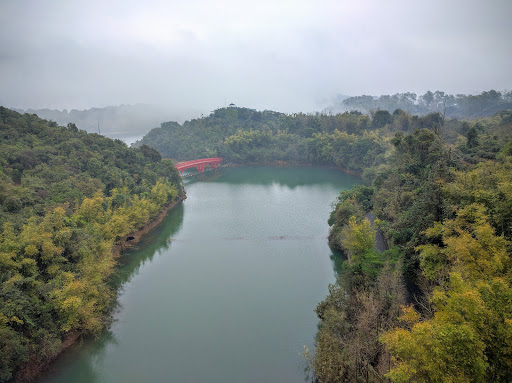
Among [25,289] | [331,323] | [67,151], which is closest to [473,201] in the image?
[331,323]

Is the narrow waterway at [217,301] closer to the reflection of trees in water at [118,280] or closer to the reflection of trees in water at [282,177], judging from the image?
the reflection of trees in water at [118,280]

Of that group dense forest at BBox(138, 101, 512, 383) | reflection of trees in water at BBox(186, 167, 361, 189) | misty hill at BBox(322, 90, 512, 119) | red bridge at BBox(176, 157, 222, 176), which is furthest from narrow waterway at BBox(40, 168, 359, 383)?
misty hill at BBox(322, 90, 512, 119)

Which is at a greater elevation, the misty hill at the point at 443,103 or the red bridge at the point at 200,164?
the misty hill at the point at 443,103

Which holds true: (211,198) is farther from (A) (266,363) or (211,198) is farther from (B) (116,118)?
(B) (116,118)

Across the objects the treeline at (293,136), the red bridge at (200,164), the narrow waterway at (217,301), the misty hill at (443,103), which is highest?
the misty hill at (443,103)

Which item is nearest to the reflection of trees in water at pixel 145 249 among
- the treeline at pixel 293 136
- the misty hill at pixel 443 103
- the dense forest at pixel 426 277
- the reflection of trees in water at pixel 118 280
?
the reflection of trees in water at pixel 118 280

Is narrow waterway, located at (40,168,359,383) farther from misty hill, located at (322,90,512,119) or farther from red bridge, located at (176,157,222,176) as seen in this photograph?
misty hill, located at (322,90,512,119)
